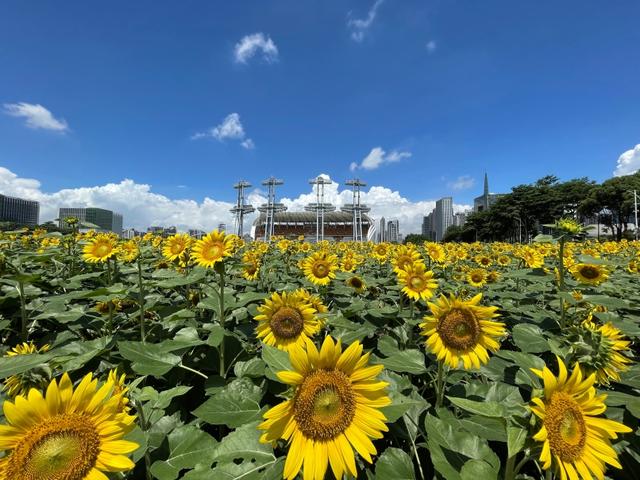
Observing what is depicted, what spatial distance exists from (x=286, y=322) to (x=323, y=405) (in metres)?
1.04

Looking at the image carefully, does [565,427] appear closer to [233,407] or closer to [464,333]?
[464,333]

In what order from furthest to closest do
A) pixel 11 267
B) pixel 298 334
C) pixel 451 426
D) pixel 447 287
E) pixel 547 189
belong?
pixel 547 189, pixel 447 287, pixel 11 267, pixel 298 334, pixel 451 426

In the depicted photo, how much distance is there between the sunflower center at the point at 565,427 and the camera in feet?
3.50

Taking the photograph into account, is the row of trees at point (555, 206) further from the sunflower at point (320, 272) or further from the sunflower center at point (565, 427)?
the sunflower center at point (565, 427)

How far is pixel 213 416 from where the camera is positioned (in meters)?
1.47

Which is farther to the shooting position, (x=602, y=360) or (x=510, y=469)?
(x=602, y=360)

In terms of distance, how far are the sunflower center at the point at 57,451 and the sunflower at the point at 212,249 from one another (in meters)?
1.52

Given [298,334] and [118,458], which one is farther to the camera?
[298,334]

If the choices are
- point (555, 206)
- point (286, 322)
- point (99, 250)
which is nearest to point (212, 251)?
point (286, 322)

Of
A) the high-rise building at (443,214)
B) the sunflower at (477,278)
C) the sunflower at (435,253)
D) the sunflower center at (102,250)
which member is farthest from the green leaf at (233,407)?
the high-rise building at (443,214)

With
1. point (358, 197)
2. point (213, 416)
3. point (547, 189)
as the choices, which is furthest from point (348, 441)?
point (547, 189)

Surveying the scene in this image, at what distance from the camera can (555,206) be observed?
4862 cm

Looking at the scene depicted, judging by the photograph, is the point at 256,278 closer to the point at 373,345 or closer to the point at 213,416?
the point at 373,345

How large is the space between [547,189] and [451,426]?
60.3m
